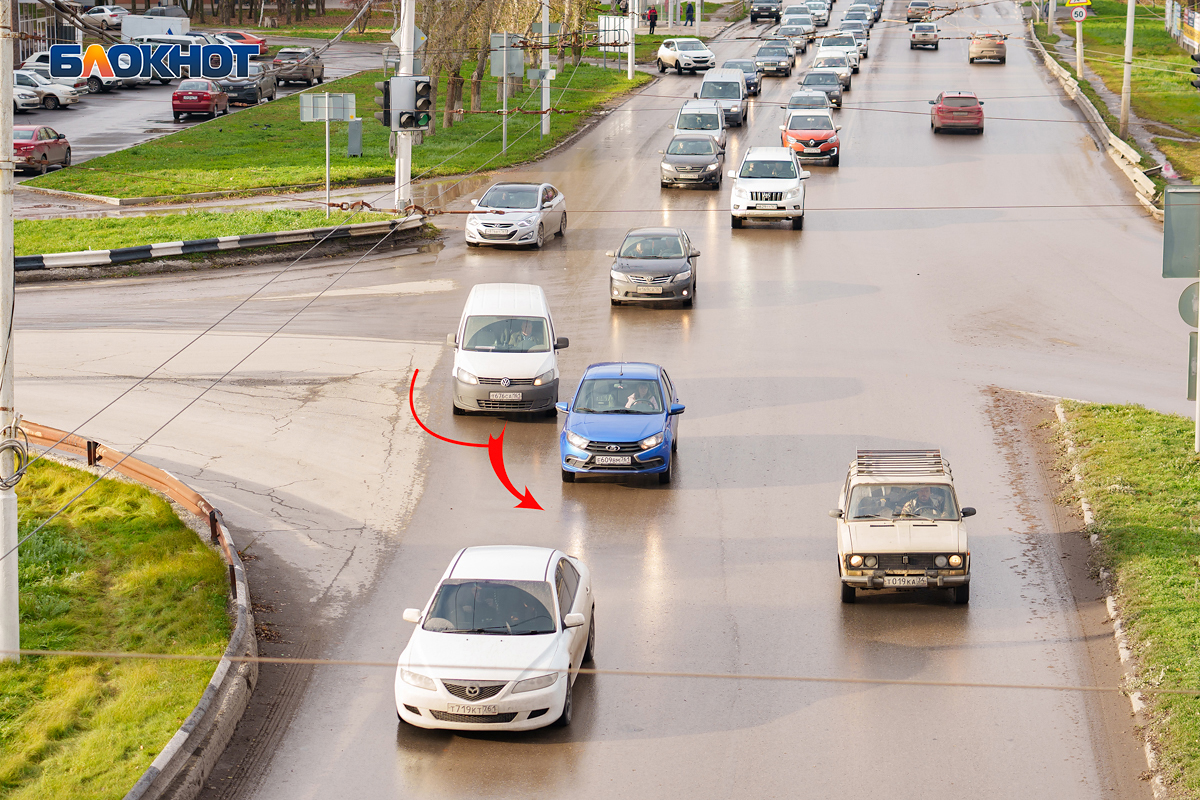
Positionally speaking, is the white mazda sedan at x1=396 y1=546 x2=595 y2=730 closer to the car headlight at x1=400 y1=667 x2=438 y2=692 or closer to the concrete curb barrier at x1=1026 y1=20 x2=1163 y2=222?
the car headlight at x1=400 y1=667 x2=438 y2=692

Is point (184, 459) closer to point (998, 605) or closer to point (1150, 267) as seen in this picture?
point (998, 605)

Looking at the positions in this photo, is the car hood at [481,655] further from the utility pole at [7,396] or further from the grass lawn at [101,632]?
the utility pole at [7,396]

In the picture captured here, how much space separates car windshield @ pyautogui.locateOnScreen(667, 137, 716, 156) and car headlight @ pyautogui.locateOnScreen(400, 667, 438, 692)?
2927cm

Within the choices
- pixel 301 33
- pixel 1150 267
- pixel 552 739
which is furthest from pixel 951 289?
pixel 301 33

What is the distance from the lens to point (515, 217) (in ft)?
107

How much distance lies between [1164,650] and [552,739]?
19.7ft

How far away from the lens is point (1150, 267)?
99.6ft

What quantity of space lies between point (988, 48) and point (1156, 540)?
53952 mm

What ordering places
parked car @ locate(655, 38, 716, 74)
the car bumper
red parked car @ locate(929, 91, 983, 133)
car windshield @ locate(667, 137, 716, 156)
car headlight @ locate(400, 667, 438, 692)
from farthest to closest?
parked car @ locate(655, 38, 716, 74) → red parked car @ locate(929, 91, 983, 133) → car windshield @ locate(667, 137, 716, 156) → the car bumper → car headlight @ locate(400, 667, 438, 692)

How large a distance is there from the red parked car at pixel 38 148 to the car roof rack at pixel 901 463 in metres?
33.8

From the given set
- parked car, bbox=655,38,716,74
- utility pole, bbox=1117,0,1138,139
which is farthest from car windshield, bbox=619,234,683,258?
parked car, bbox=655,38,716,74

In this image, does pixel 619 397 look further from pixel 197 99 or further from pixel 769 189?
pixel 197 99

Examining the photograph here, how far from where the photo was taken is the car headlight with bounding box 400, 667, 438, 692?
11758 mm

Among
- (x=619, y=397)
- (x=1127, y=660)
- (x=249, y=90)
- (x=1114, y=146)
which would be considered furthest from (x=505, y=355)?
(x=249, y=90)
